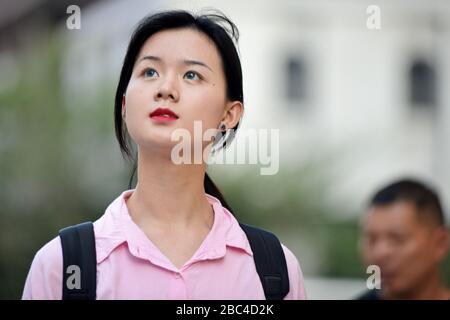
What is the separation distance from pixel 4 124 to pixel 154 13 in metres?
2.84

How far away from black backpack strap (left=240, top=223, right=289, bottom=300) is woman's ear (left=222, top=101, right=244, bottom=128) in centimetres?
22

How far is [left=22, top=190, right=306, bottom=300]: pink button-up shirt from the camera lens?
1.49m

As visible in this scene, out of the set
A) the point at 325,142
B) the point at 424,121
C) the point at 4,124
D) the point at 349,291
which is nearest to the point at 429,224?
the point at 349,291

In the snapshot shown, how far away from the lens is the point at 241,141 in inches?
80.7

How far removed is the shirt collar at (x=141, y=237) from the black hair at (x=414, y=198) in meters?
0.52

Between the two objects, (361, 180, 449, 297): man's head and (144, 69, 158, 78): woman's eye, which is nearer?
(144, 69, 158, 78): woman's eye

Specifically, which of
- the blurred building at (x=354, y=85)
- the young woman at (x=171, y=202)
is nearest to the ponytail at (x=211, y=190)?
the young woman at (x=171, y=202)

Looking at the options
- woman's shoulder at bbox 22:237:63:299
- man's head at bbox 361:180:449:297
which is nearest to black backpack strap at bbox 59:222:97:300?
woman's shoulder at bbox 22:237:63:299

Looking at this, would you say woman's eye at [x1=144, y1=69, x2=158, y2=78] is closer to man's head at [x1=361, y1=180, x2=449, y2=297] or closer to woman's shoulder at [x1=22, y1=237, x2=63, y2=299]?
woman's shoulder at [x1=22, y1=237, x2=63, y2=299]

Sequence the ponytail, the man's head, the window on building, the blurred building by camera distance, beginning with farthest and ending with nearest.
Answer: the window on building, the blurred building, the man's head, the ponytail

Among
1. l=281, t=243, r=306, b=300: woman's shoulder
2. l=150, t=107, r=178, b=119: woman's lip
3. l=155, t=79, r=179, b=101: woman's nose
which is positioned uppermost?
l=155, t=79, r=179, b=101: woman's nose

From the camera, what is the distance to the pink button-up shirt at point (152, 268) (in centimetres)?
149

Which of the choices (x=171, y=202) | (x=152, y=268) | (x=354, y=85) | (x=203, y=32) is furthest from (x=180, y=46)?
(x=354, y=85)
